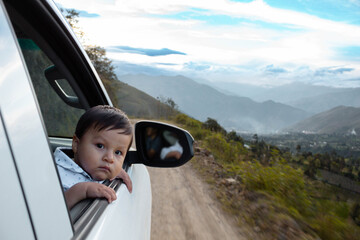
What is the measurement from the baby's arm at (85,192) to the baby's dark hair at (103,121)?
0.24 meters

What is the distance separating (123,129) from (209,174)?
6154 millimetres

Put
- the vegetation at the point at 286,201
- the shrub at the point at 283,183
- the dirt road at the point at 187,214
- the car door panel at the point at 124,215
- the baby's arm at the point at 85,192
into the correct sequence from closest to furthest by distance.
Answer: the car door panel at the point at 124,215 → the baby's arm at the point at 85,192 → the vegetation at the point at 286,201 → the dirt road at the point at 187,214 → the shrub at the point at 283,183

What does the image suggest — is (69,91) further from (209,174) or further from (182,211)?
(209,174)

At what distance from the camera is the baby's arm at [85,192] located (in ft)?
3.94

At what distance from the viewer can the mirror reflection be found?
5.65 feet

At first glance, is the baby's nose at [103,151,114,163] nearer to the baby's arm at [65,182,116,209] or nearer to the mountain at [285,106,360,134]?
the baby's arm at [65,182,116,209]

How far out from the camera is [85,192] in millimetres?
1228

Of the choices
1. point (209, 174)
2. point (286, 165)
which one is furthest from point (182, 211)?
point (209, 174)

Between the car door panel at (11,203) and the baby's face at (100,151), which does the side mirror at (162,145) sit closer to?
the baby's face at (100,151)

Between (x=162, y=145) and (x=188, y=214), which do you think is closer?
(x=162, y=145)

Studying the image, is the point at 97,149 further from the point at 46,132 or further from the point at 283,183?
the point at 283,183

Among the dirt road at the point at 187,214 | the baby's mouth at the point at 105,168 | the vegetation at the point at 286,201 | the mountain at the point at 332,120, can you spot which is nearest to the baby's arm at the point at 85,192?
the baby's mouth at the point at 105,168

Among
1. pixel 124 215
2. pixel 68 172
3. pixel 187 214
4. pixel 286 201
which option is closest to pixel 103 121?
pixel 68 172

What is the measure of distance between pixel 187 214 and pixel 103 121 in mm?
3515
